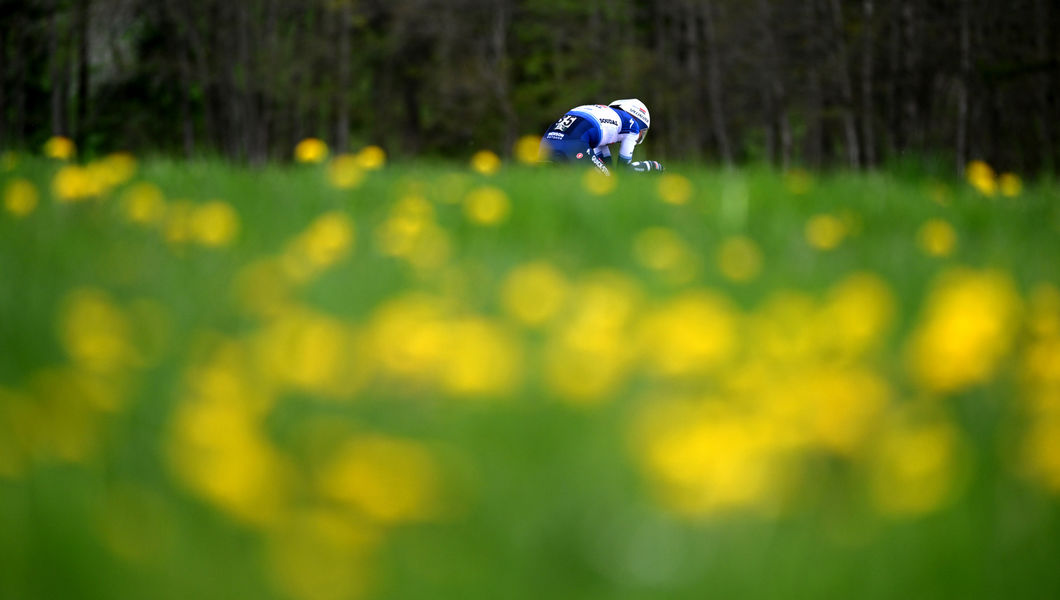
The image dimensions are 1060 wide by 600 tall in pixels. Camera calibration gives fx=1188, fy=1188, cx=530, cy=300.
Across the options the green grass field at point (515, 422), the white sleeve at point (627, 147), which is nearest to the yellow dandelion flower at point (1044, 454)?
the green grass field at point (515, 422)

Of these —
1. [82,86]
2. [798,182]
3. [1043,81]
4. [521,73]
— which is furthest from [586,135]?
[521,73]

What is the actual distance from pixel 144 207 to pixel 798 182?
2.74 meters

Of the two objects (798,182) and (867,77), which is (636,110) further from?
(867,77)

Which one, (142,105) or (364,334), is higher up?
(364,334)

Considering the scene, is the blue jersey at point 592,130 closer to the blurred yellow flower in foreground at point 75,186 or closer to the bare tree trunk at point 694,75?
the blurred yellow flower in foreground at point 75,186

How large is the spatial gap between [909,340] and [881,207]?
229 centimetres

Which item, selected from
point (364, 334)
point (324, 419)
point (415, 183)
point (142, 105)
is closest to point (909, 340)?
point (364, 334)

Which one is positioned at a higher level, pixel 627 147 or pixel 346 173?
pixel 346 173

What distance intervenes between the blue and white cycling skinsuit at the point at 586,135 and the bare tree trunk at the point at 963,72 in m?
16.2

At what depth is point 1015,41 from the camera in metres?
26.5

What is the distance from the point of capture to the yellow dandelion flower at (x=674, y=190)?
4.18 metres

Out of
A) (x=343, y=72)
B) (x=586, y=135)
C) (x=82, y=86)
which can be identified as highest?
(x=586, y=135)

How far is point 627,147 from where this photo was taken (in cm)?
714

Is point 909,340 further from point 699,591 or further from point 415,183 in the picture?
point 415,183
